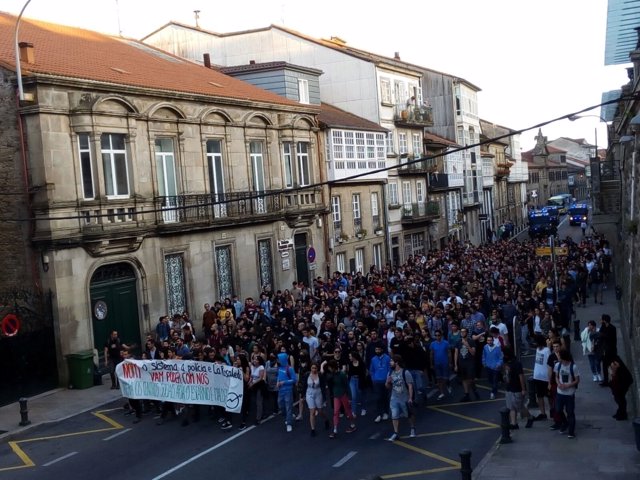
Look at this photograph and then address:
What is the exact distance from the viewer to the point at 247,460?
13.7 m

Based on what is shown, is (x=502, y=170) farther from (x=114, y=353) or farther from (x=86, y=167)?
(x=114, y=353)

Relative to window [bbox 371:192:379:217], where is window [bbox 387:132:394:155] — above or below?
above

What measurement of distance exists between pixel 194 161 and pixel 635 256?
16220 mm

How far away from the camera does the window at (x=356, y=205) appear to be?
4050 centimetres

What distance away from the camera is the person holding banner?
1549 cm

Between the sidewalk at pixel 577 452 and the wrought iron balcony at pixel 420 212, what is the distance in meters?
31.2

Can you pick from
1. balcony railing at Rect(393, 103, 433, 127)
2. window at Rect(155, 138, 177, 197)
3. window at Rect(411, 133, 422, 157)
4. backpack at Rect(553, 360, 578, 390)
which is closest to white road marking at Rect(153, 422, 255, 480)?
backpack at Rect(553, 360, 578, 390)

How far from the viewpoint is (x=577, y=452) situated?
12750mm

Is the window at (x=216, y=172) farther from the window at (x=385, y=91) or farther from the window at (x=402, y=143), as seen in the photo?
the window at (x=402, y=143)

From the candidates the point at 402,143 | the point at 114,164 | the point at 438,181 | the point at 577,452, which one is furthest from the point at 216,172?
the point at 438,181

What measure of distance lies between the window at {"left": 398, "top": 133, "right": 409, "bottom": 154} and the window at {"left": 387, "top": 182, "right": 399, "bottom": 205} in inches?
102

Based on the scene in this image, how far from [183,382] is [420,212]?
109 feet

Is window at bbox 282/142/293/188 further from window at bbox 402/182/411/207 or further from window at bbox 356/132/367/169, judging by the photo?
window at bbox 402/182/411/207

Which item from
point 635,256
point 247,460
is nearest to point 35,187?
point 247,460
